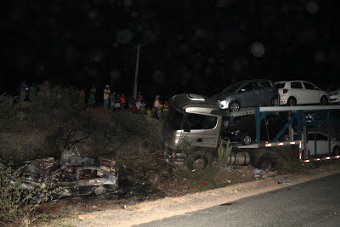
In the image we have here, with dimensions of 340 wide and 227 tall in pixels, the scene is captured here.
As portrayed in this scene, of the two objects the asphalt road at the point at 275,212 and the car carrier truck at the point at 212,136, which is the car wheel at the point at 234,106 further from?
the asphalt road at the point at 275,212

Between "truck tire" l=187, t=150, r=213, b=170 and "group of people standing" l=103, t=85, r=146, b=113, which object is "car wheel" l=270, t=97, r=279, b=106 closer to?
"truck tire" l=187, t=150, r=213, b=170

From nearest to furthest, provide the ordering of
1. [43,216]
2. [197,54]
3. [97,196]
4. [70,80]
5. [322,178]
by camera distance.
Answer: [43,216] < [97,196] < [322,178] < [70,80] < [197,54]

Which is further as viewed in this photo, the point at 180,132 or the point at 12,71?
the point at 12,71

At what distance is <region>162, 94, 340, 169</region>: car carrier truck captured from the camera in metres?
14.4

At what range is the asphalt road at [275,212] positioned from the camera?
8.13 metres

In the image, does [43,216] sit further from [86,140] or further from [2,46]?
[2,46]

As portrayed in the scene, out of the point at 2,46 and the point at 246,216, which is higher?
the point at 2,46

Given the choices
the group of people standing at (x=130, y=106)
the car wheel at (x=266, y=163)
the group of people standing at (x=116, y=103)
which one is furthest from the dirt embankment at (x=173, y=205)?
the group of people standing at (x=116, y=103)

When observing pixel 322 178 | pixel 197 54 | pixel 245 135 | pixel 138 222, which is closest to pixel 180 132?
pixel 245 135

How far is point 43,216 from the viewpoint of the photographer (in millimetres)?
7605

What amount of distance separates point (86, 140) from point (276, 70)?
4658 cm

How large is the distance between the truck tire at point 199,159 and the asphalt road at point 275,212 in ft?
11.5

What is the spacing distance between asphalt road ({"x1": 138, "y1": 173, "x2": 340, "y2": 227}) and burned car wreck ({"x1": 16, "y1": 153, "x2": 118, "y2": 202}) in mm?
3059

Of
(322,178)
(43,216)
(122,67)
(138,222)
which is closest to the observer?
(43,216)
